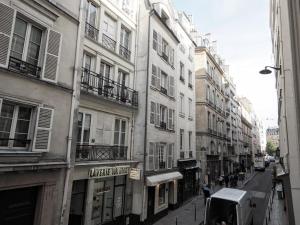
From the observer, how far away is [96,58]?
13.5 metres

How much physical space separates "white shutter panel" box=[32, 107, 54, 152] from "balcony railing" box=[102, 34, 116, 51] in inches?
234

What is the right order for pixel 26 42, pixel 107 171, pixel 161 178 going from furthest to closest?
pixel 161 178 → pixel 107 171 → pixel 26 42

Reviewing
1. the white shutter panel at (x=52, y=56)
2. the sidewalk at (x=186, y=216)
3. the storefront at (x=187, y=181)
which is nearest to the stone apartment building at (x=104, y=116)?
the white shutter panel at (x=52, y=56)

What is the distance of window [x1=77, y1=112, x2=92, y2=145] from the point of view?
40.4 ft

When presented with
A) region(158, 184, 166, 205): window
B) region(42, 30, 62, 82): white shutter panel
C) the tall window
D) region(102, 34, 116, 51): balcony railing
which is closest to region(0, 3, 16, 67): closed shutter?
the tall window

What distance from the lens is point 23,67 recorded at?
901cm

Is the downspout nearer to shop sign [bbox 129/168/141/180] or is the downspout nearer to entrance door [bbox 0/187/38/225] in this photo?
entrance door [bbox 0/187/38/225]

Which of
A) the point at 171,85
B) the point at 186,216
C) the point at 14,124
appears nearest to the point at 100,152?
the point at 14,124

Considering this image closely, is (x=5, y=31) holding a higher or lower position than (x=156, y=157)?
higher

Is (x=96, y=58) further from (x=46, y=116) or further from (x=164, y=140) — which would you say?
(x=164, y=140)

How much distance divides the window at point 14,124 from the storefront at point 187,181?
568 inches

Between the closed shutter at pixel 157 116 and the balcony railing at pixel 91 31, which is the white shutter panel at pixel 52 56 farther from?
the closed shutter at pixel 157 116

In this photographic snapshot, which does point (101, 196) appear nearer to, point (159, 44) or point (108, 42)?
point (108, 42)

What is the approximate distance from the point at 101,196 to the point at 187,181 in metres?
12.0
